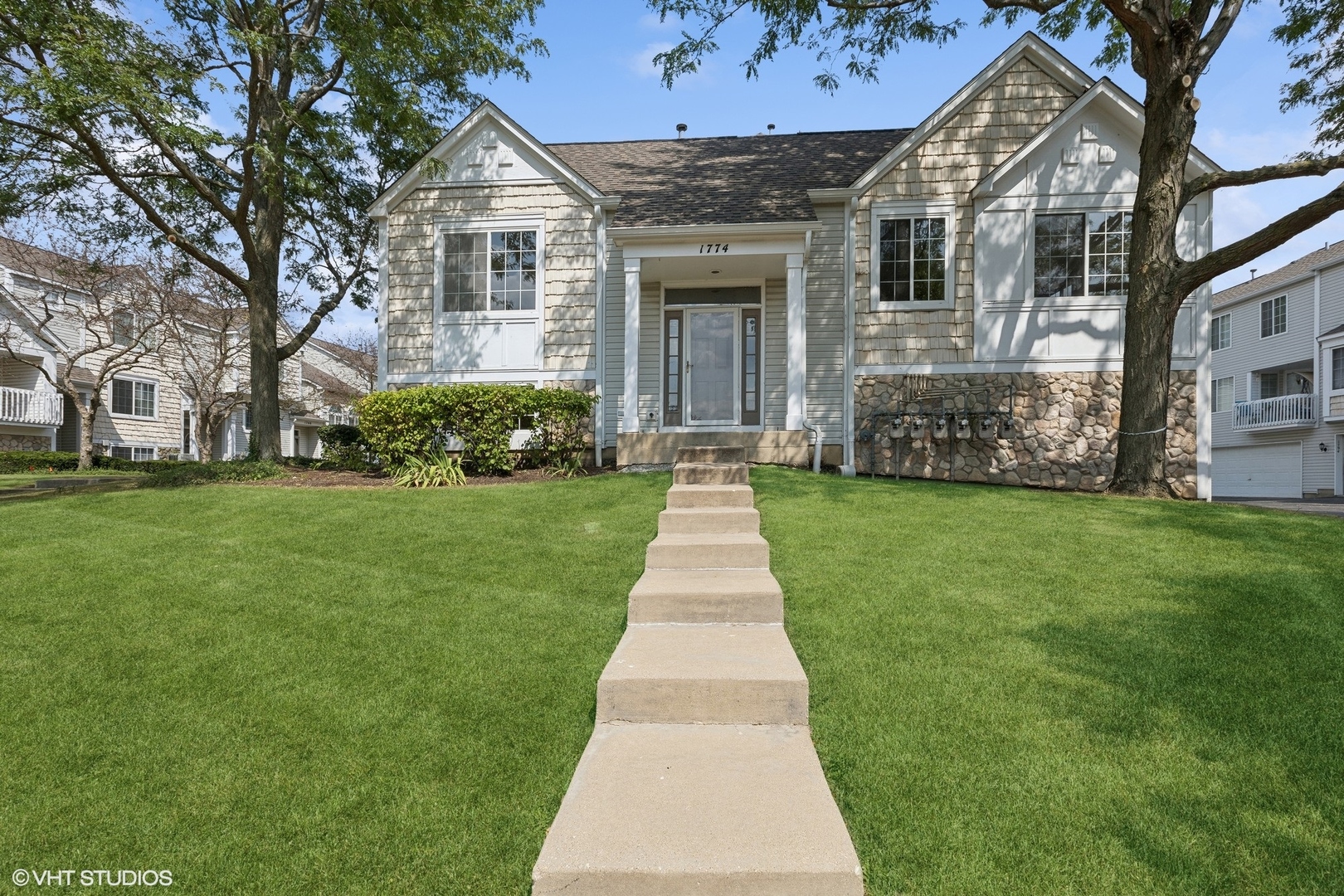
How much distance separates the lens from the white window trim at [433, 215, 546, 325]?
37.9 ft

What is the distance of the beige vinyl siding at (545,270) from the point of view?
37.8 ft

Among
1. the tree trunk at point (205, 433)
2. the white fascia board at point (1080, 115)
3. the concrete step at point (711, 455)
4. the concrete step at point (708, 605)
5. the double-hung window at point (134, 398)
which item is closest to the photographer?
the concrete step at point (708, 605)

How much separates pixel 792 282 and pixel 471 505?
5.73m

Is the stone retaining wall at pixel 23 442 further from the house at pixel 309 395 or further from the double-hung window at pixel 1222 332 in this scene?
the double-hung window at pixel 1222 332

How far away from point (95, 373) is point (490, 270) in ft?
61.3

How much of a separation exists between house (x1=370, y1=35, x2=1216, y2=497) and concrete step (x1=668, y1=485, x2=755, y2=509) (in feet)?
11.9

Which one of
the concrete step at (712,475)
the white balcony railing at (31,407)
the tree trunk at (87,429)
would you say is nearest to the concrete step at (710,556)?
the concrete step at (712,475)

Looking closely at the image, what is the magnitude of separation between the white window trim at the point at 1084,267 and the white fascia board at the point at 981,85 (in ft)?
6.57

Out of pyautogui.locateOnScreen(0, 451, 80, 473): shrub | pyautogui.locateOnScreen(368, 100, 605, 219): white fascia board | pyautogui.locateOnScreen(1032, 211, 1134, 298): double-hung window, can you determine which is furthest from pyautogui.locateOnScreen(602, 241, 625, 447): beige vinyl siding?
pyautogui.locateOnScreen(0, 451, 80, 473): shrub

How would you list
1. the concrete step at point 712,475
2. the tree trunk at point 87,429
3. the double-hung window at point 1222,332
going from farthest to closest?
the double-hung window at point 1222,332
the tree trunk at point 87,429
the concrete step at point 712,475

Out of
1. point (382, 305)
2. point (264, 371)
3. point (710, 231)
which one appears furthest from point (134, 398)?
point (710, 231)

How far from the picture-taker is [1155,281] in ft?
27.9

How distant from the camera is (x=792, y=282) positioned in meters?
10.3

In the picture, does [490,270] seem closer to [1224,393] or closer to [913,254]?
[913,254]
